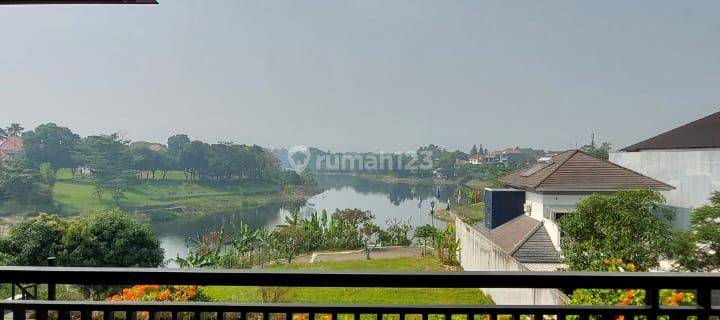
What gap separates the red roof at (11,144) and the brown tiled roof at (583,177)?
7.57m

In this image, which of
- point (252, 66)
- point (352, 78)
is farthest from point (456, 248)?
point (252, 66)

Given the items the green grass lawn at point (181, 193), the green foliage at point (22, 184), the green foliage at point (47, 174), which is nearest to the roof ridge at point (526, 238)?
the green grass lawn at point (181, 193)

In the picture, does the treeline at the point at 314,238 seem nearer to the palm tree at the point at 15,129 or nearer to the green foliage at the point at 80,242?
the green foliage at the point at 80,242

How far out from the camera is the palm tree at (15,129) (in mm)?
6461

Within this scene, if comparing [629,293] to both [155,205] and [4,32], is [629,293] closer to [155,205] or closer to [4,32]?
[155,205]

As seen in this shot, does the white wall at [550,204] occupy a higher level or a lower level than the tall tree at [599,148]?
lower

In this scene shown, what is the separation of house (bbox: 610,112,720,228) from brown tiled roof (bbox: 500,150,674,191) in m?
0.24

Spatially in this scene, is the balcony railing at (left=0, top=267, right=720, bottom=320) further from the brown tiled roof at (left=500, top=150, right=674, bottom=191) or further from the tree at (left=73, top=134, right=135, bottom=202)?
the tree at (left=73, top=134, right=135, bottom=202)

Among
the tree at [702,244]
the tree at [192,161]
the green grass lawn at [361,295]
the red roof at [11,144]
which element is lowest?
the green grass lawn at [361,295]

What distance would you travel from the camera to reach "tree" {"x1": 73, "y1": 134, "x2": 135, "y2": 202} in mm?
7035

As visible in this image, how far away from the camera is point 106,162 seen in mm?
7289

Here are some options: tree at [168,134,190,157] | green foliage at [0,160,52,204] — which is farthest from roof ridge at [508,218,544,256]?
green foliage at [0,160,52,204]

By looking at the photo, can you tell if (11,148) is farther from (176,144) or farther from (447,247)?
(447,247)

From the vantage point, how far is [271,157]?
28.6 feet
